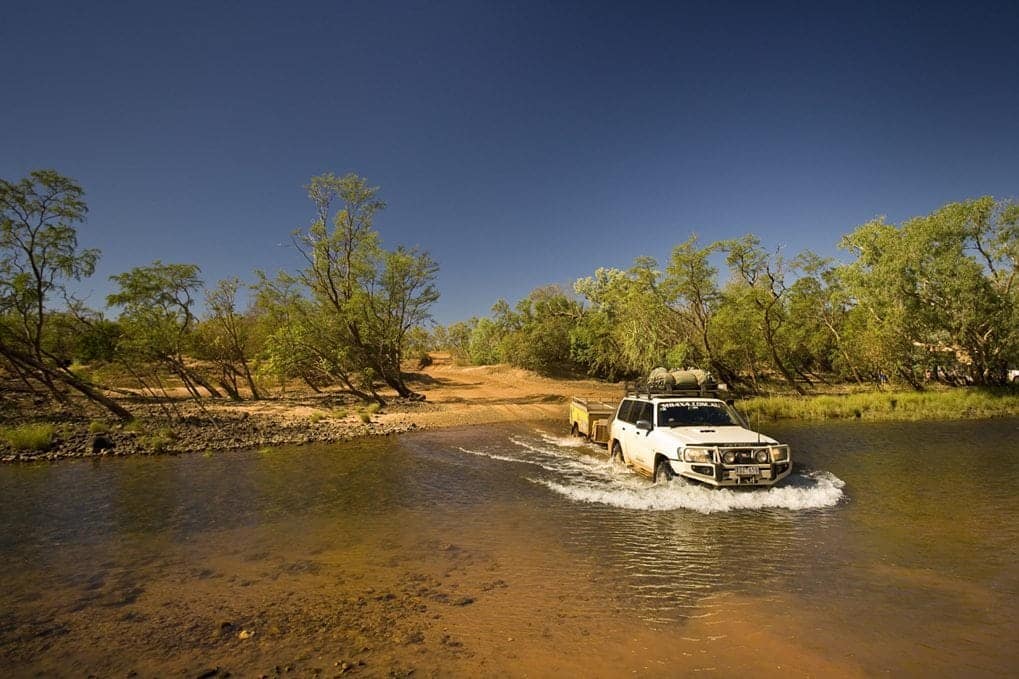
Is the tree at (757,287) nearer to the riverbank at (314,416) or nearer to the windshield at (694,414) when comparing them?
the riverbank at (314,416)

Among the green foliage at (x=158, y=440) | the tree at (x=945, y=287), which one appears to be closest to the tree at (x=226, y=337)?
the green foliage at (x=158, y=440)

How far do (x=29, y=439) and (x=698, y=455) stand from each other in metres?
18.1

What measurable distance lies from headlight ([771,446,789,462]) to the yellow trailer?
19.0 ft

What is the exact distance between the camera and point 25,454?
14414mm

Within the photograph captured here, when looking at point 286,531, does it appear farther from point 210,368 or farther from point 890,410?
point 210,368

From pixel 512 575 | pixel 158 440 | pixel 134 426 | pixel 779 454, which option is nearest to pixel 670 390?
pixel 779 454

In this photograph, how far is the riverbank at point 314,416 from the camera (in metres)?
15.7

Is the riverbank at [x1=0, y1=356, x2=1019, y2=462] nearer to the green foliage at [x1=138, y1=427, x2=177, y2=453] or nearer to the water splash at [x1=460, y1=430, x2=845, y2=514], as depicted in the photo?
the green foliage at [x1=138, y1=427, x2=177, y2=453]

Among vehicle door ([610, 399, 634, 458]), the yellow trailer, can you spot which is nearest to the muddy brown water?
vehicle door ([610, 399, 634, 458])

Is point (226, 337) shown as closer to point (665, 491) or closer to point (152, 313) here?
point (152, 313)

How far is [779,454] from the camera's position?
9078 millimetres

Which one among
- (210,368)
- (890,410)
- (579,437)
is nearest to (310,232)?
(210,368)

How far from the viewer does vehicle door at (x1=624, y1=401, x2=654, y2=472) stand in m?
10.3

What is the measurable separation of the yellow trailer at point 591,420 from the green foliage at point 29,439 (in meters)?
16.0
